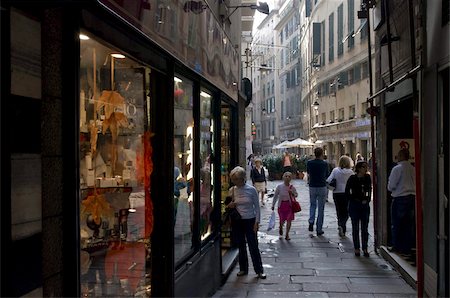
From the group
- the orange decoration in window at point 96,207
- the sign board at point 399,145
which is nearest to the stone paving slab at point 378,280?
the sign board at point 399,145

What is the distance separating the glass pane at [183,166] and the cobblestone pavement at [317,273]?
5.73 feet

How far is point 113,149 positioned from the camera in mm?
4723

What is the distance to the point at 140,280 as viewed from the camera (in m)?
4.80

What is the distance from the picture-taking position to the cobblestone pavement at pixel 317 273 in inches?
277

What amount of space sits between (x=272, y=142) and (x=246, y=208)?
195 ft

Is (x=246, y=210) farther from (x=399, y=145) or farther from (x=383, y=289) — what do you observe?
(x=399, y=145)

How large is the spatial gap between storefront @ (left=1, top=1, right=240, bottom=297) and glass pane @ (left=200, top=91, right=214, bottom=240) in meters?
0.03

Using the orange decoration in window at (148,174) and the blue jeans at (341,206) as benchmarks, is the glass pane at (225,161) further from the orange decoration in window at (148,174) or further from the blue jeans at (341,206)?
the orange decoration in window at (148,174)

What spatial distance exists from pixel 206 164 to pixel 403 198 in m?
3.01

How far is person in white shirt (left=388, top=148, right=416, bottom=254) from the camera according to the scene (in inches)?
307

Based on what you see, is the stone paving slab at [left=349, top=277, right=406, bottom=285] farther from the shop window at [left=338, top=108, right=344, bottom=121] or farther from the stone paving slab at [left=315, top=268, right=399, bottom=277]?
the shop window at [left=338, top=108, right=344, bottom=121]

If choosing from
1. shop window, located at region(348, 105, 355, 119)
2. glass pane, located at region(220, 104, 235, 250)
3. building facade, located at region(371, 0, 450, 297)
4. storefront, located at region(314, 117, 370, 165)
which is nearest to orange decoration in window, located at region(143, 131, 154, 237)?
building facade, located at region(371, 0, 450, 297)

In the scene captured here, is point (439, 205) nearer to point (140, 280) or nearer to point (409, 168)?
point (409, 168)

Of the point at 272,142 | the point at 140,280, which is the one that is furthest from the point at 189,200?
the point at 272,142
